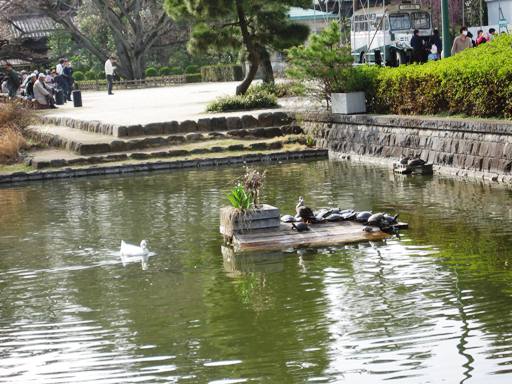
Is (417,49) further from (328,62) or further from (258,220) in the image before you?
(258,220)

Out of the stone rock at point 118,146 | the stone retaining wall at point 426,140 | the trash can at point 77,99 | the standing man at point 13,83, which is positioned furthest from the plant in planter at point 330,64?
the trash can at point 77,99

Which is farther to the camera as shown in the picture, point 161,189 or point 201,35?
point 201,35

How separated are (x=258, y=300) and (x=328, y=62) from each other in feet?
50.0

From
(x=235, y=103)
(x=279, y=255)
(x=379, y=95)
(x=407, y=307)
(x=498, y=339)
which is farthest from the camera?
(x=235, y=103)

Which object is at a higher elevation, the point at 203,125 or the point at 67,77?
the point at 67,77

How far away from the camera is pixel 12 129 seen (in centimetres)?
2695

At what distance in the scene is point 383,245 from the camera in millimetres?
13234

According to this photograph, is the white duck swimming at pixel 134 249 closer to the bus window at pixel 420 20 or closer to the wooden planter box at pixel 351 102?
the wooden planter box at pixel 351 102

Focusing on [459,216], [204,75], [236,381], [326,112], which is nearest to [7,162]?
[326,112]

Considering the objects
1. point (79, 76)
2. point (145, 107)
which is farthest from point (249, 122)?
point (79, 76)

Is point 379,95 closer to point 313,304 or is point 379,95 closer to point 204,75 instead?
point 313,304

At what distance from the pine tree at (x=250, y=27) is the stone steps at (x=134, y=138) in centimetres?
628

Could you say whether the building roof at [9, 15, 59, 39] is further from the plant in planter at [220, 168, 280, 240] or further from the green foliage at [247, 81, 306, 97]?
the plant in planter at [220, 168, 280, 240]

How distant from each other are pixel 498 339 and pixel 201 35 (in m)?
25.1
